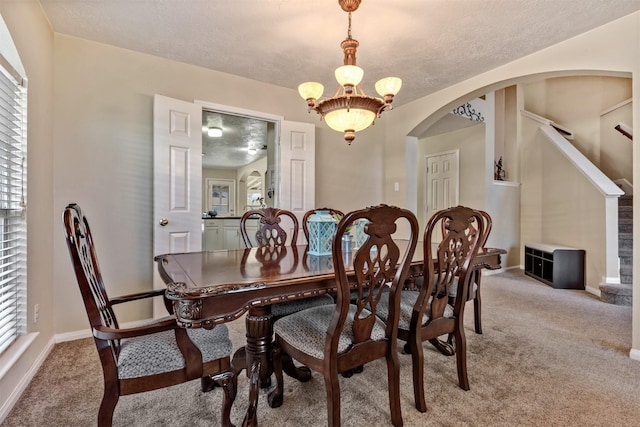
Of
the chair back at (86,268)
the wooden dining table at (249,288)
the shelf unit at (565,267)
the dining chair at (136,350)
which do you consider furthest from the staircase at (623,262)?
the chair back at (86,268)

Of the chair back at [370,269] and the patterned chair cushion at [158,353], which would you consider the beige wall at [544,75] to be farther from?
the patterned chair cushion at [158,353]

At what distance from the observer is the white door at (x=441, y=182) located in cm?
545

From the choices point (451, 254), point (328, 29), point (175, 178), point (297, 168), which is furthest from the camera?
point (297, 168)

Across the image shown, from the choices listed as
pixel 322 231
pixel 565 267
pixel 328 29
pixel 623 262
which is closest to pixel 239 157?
pixel 328 29

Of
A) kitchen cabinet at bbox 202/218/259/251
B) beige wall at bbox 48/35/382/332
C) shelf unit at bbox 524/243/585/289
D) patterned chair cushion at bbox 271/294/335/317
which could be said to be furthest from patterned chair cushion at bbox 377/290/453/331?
kitchen cabinet at bbox 202/218/259/251

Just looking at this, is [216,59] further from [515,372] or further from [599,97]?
[599,97]

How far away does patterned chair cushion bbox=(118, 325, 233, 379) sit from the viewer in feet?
3.80

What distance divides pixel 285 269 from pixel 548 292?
391 centimetres

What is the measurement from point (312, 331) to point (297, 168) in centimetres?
236

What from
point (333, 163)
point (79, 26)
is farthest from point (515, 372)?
point (79, 26)

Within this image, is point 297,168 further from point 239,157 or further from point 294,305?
point 239,157

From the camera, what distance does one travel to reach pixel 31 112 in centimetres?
199

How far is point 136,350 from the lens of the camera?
3.97 feet

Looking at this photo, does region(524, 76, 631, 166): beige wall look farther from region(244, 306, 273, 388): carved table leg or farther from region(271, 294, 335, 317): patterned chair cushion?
region(244, 306, 273, 388): carved table leg
